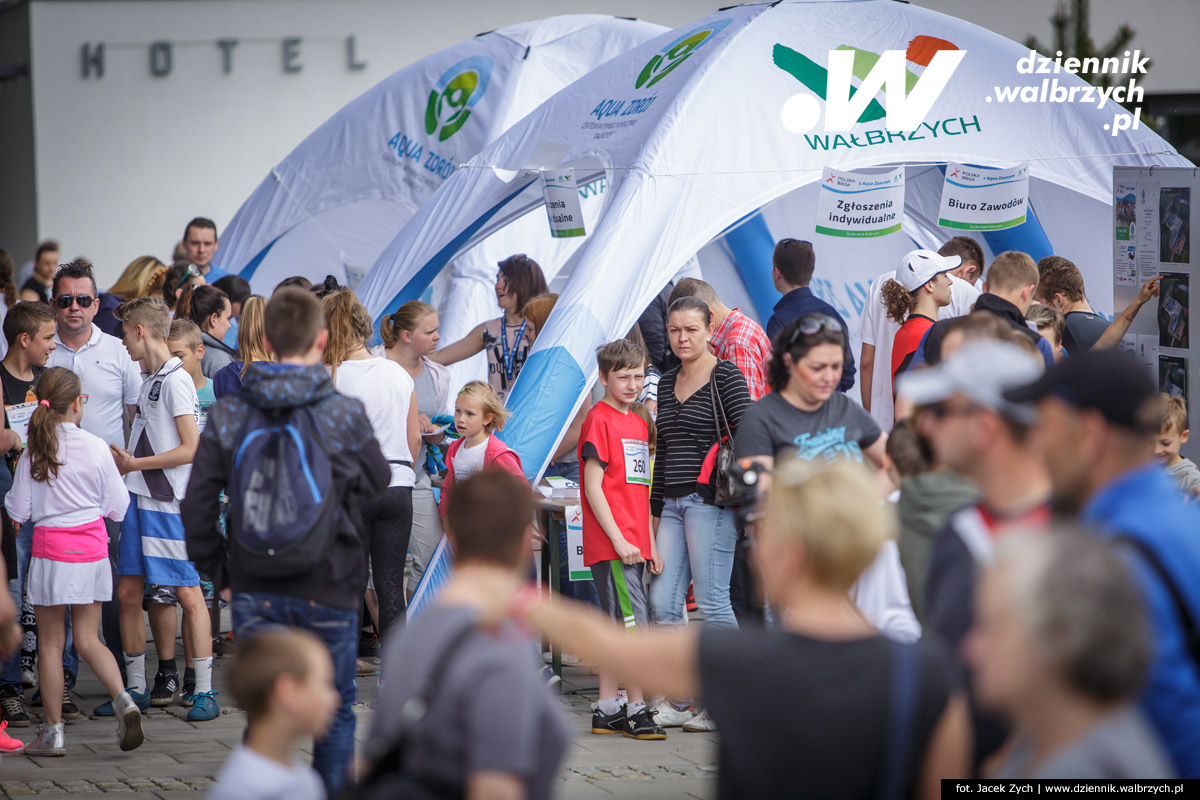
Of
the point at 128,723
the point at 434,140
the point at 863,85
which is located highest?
the point at 434,140

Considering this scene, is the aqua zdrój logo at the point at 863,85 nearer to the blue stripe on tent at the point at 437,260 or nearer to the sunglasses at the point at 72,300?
the blue stripe on tent at the point at 437,260

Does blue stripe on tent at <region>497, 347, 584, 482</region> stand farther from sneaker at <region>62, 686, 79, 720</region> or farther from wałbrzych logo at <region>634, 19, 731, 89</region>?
wałbrzych logo at <region>634, 19, 731, 89</region>

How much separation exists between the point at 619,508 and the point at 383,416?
110cm

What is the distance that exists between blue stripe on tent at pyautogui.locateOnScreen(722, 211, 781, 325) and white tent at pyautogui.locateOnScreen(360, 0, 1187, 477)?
2.19 meters

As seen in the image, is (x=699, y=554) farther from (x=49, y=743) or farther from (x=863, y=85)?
(x=863, y=85)

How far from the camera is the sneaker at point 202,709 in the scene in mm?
5828

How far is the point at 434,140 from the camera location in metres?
12.3

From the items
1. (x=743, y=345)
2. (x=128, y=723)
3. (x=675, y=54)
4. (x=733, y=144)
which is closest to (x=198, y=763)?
(x=128, y=723)

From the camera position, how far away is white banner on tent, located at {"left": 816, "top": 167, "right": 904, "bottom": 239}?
25.7ft

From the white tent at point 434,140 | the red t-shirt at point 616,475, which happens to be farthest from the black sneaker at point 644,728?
the white tent at point 434,140

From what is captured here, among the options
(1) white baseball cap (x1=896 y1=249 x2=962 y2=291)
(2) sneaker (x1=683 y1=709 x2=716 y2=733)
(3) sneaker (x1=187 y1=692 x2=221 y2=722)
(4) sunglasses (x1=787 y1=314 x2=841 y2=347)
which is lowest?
(2) sneaker (x1=683 y1=709 x2=716 y2=733)

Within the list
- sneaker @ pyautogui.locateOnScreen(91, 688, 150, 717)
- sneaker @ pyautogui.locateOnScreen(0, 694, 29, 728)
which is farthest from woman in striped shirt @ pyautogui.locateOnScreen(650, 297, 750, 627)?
sneaker @ pyautogui.locateOnScreen(0, 694, 29, 728)

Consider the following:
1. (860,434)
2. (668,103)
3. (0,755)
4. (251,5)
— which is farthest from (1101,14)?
(0,755)

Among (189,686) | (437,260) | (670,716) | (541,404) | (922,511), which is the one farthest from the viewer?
(437,260)
